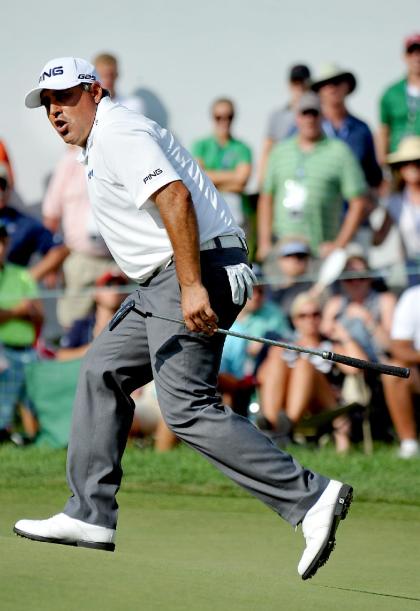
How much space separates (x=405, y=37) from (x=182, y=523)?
21.2 feet

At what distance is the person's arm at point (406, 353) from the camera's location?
33.1 feet

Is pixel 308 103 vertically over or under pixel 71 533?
under

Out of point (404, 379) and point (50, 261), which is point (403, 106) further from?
point (50, 261)

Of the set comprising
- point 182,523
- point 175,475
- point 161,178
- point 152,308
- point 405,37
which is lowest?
point 175,475

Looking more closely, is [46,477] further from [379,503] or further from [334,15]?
[334,15]

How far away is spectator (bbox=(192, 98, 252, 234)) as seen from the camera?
486 inches

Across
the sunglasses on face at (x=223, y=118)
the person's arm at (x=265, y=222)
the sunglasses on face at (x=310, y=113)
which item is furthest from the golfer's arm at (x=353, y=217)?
the sunglasses on face at (x=223, y=118)

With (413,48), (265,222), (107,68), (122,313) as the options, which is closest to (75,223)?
(107,68)

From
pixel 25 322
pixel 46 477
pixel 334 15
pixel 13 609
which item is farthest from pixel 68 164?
pixel 13 609

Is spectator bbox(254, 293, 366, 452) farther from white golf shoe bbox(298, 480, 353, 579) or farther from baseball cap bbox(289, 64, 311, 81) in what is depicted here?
white golf shoe bbox(298, 480, 353, 579)

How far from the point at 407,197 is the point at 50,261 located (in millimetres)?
3164

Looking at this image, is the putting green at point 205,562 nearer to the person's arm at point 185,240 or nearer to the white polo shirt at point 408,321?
the person's arm at point 185,240

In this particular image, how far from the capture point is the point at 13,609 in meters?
4.41

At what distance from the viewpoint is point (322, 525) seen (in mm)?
5422
